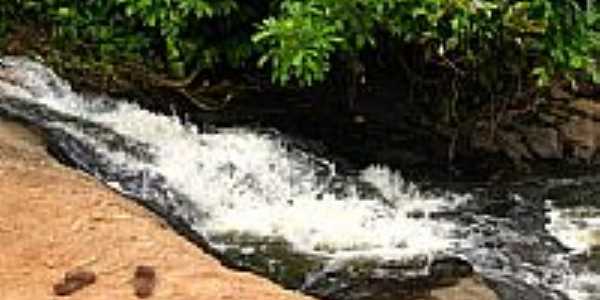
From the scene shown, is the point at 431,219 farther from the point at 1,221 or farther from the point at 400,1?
the point at 1,221

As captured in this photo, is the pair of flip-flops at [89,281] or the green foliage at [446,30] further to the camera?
the green foliage at [446,30]

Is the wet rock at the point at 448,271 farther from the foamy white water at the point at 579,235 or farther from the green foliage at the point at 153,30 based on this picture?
the green foliage at the point at 153,30

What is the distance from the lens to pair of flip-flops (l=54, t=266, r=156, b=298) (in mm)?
5961

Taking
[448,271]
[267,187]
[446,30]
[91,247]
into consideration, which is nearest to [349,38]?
[446,30]

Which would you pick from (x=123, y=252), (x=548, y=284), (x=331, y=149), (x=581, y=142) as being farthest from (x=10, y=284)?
(x=581, y=142)

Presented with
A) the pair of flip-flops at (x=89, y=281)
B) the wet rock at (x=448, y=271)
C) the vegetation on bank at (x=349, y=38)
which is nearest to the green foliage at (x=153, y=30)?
the vegetation on bank at (x=349, y=38)

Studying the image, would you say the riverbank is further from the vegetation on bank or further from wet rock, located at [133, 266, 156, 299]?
the vegetation on bank

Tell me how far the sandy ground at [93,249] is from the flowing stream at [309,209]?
59 cm

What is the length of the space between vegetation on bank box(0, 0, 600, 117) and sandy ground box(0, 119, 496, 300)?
5.81 ft

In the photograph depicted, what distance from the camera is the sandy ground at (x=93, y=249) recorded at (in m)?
6.02

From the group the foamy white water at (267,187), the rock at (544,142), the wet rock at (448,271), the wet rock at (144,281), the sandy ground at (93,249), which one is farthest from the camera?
the rock at (544,142)

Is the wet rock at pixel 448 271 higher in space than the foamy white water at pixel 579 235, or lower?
higher

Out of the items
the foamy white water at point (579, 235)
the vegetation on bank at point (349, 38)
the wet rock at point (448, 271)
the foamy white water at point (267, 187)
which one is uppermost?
the vegetation on bank at point (349, 38)

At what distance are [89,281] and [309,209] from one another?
2.70 m
